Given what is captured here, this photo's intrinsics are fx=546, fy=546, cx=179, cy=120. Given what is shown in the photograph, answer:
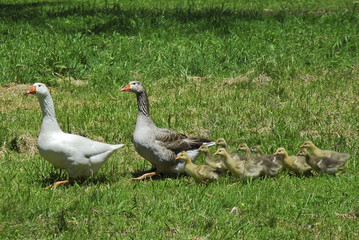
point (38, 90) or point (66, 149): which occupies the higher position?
point (38, 90)

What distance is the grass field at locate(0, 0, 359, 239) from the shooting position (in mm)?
5844

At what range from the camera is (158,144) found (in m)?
7.50

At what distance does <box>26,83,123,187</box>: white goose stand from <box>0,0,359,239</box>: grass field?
0.84 ft

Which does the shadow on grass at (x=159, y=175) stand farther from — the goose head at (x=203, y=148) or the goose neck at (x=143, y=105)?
the goose neck at (x=143, y=105)

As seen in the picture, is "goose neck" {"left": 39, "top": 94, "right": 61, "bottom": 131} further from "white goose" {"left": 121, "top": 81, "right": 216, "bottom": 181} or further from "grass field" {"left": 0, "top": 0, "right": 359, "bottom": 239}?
"white goose" {"left": 121, "top": 81, "right": 216, "bottom": 181}

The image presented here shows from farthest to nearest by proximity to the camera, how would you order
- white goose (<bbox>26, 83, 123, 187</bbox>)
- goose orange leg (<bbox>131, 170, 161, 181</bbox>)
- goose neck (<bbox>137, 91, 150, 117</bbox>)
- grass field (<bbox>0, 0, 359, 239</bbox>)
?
1. goose neck (<bbox>137, 91, 150, 117</bbox>)
2. goose orange leg (<bbox>131, 170, 161, 181</bbox>)
3. white goose (<bbox>26, 83, 123, 187</bbox>)
4. grass field (<bbox>0, 0, 359, 239</bbox>)

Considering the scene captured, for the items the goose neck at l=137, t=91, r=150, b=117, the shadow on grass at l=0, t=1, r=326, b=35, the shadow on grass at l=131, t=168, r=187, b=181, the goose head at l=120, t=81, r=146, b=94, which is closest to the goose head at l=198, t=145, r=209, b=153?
the shadow on grass at l=131, t=168, r=187, b=181

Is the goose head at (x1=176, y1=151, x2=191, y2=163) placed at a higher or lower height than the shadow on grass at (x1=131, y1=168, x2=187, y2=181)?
higher

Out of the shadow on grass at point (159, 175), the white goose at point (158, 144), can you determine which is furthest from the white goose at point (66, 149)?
the shadow on grass at point (159, 175)

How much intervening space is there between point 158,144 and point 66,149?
4.35 ft

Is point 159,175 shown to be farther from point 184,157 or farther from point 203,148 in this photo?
point 203,148

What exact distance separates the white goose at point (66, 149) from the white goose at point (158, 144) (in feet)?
1.71

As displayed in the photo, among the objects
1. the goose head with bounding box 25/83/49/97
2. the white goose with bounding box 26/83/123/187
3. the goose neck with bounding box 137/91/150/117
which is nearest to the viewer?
the white goose with bounding box 26/83/123/187

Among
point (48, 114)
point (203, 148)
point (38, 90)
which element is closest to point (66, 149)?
point (48, 114)
